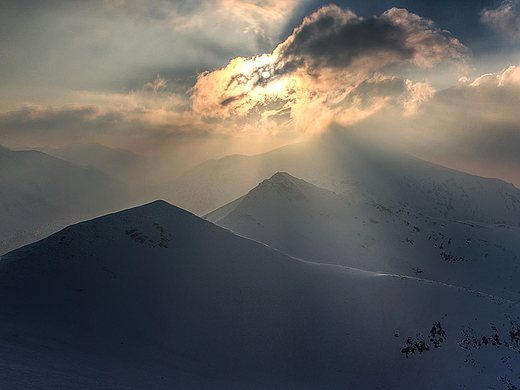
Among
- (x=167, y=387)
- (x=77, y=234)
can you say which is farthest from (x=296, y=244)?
(x=167, y=387)

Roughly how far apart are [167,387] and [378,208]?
116871 millimetres

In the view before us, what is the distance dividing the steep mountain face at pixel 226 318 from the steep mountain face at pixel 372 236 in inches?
1502

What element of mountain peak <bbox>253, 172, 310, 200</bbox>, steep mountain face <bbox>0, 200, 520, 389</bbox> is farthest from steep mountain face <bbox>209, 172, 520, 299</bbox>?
steep mountain face <bbox>0, 200, 520, 389</bbox>

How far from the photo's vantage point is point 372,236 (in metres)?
103

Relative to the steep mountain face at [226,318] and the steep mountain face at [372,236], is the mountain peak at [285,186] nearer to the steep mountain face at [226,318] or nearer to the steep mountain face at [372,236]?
the steep mountain face at [372,236]

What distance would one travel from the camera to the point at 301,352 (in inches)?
1297

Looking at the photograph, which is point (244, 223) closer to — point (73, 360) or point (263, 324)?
point (263, 324)

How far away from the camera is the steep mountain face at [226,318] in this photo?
25219 mm

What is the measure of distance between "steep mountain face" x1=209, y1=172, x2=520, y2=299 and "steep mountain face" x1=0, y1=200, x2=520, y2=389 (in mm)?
38160

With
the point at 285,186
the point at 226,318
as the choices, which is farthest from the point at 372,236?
the point at 226,318

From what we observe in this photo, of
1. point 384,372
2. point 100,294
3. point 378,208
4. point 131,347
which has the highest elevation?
point 378,208

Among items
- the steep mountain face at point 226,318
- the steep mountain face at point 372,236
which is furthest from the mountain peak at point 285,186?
the steep mountain face at point 226,318

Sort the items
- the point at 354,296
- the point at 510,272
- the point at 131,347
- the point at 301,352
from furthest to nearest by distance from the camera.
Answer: the point at 510,272 < the point at 354,296 < the point at 301,352 < the point at 131,347

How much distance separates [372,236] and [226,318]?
266 ft
